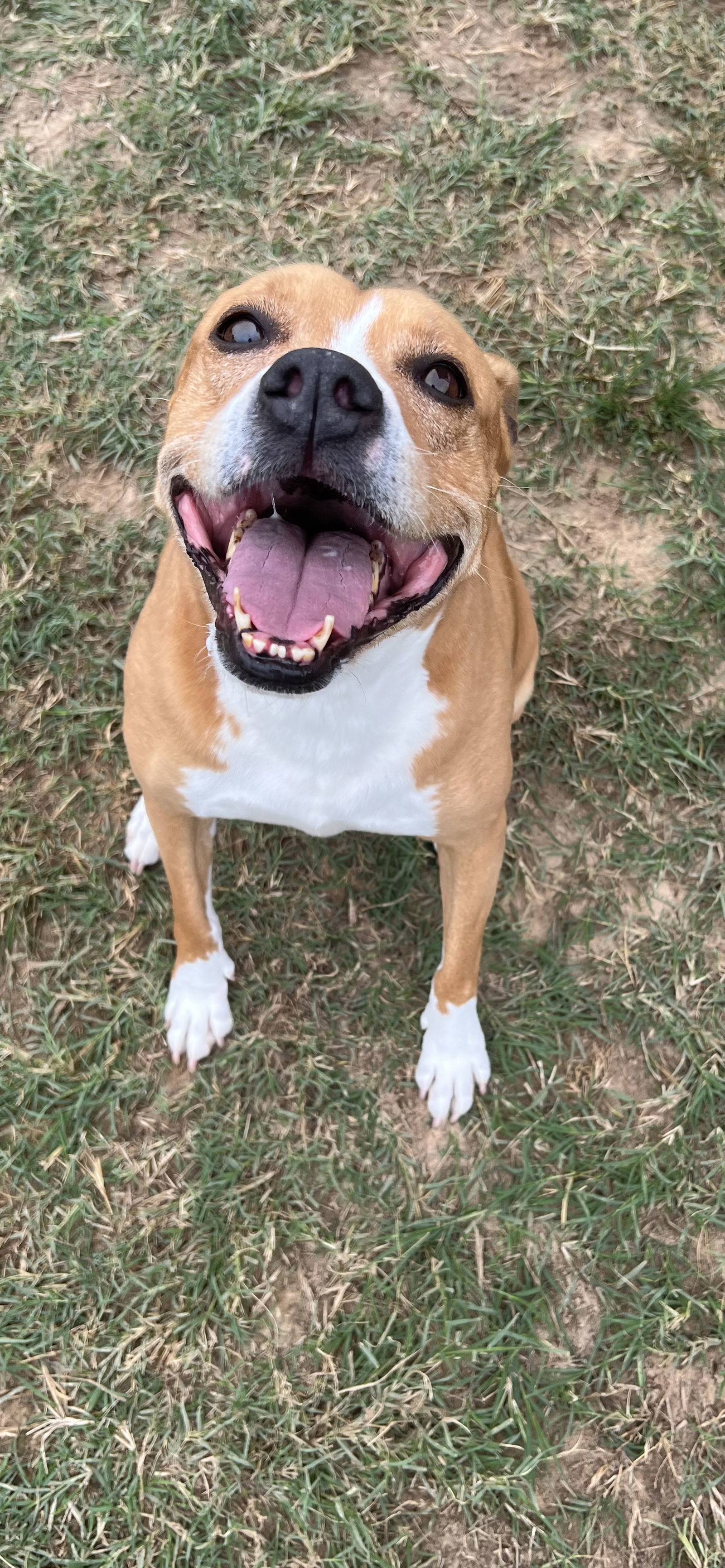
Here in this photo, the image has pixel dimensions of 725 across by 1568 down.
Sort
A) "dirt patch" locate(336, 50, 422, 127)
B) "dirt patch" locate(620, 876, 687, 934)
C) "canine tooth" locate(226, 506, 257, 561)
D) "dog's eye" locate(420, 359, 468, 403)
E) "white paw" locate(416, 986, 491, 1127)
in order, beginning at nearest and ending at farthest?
A: "canine tooth" locate(226, 506, 257, 561), "dog's eye" locate(420, 359, 468, 403), "white paw" locate(416, 986, 491, 1127), "dirt patch" locate(620, 876, 687, 934), "dirt patch" locate(336, 50, 422, 127)

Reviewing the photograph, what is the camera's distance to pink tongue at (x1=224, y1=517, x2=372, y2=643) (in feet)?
6.94

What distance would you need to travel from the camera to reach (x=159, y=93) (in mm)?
4324

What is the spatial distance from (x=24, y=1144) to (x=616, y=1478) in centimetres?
201

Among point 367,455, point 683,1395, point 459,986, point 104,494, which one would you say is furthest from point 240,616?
point 683,1395

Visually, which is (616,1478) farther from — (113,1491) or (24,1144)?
(24,1144)

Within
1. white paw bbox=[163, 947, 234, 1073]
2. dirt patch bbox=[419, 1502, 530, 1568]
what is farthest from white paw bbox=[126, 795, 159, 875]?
dirt patch bbox=[419, 1502, 530, 1568]

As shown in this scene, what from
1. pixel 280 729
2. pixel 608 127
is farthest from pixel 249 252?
pixel 280 729

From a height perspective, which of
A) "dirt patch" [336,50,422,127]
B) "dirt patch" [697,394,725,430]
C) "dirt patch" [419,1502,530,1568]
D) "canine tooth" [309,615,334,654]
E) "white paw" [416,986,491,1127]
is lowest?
"dirt patch" [419,1502,530,1568]

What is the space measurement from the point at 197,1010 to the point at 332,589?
1691 mm

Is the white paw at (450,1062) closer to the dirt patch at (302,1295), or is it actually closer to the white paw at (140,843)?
the dirt patch at (302,1295)

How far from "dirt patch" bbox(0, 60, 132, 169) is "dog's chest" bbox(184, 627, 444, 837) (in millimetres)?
3035

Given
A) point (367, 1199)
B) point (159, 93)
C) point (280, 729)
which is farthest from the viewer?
point (159, 93)

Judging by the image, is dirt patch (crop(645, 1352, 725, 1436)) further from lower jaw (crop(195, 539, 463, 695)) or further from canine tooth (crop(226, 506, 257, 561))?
canine tooth (crop(226, 506, 257, 561))

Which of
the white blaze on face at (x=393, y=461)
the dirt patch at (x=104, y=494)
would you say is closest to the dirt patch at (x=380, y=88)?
the dirt patch at (x=104, y=494)
